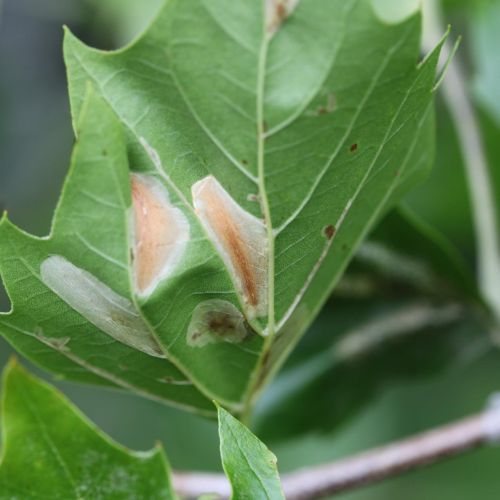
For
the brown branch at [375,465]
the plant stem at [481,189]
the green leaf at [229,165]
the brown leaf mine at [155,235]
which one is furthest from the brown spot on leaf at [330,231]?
the plant stem at [481,189]

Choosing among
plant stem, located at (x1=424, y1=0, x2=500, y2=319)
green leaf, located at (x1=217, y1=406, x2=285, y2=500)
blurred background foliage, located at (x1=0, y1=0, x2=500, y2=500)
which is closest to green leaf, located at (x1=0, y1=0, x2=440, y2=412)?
green leaf, located at (x1=217, y1=406, x2=285, y2=500)

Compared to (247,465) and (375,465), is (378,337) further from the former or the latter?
(247,465)

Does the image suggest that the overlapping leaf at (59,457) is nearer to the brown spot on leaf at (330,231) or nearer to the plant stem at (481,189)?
the brown spot on leaf at (330,231)

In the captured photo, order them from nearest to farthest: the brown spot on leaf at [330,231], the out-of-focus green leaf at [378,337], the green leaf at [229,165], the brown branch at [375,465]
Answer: the green leaf at [229,165] → the brown spot on leaf at [330,231] → the brown branch at [375,465] → the out-of-focus green leaf at [378,337]

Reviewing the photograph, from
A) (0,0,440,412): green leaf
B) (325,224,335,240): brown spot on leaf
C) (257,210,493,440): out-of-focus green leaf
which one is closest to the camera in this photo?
(0,0,440,412): green leaf

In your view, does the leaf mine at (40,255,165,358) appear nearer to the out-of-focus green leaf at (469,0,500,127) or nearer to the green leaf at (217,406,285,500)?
the green leaf at (217,406,285,500)

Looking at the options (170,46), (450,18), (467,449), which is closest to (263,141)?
(170,46)

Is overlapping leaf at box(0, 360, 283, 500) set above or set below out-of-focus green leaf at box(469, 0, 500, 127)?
below
